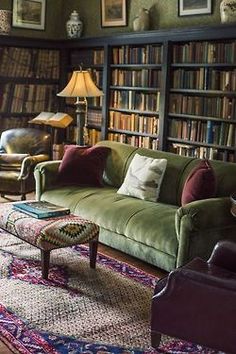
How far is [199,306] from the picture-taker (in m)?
2.36

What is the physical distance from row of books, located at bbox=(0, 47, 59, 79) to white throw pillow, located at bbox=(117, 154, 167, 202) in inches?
105

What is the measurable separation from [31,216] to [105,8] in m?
3.49

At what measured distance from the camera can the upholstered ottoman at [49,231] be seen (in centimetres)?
337

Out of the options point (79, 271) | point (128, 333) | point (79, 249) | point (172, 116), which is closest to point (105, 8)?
point (172, 116)

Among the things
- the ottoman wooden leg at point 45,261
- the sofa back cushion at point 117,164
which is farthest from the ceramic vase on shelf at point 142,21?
the ottoman wooden leg at point 45,261

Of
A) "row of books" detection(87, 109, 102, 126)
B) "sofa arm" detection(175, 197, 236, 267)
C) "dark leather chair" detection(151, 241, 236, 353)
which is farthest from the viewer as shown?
"row of books" detection(87, 109, 102, 126)

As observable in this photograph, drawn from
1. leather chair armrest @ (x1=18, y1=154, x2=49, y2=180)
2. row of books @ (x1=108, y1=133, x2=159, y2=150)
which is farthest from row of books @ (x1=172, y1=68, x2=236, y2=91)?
leather chair armrest @ (x1=18, y1=154, x2=49, y2=180)

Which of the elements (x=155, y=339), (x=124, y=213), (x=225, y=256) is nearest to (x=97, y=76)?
(x=124, y=213)

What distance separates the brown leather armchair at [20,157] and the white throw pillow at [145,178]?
137cm

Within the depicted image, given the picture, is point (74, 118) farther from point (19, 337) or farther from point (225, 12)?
point (19, 337)

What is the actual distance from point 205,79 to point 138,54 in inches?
39.2

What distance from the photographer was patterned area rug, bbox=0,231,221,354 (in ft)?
8.73

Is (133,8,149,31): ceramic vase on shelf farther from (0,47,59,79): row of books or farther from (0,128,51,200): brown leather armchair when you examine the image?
(0,128,51,200): brown leather armchair

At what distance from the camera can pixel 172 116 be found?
5.25 meters
